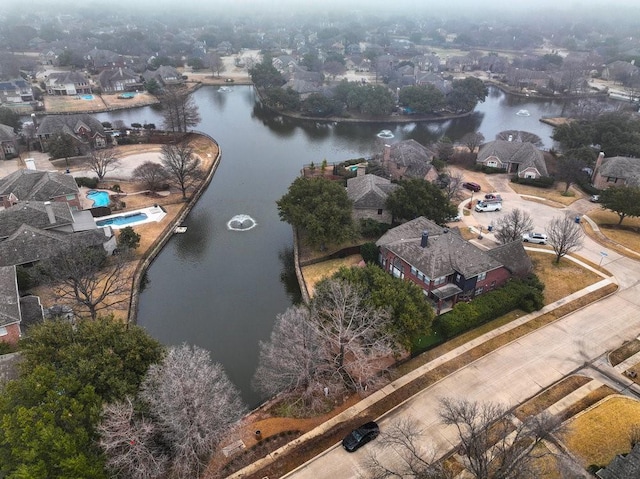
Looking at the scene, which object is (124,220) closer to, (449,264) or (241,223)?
(241,223)

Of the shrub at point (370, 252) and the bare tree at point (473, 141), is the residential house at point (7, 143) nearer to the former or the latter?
the shrub at point (370, 252)

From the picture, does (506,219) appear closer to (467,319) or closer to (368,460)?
(467,319)

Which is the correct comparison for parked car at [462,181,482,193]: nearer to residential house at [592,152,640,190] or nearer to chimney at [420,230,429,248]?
residential house at [592,152,640,190]

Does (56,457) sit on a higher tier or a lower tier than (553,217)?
higher

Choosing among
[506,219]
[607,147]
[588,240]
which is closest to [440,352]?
[506,219]

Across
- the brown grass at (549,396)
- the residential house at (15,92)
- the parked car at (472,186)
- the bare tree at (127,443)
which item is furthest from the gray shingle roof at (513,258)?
the residential house at (15,92)

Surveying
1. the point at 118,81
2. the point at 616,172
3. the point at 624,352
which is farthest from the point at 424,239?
the point at 118,81
